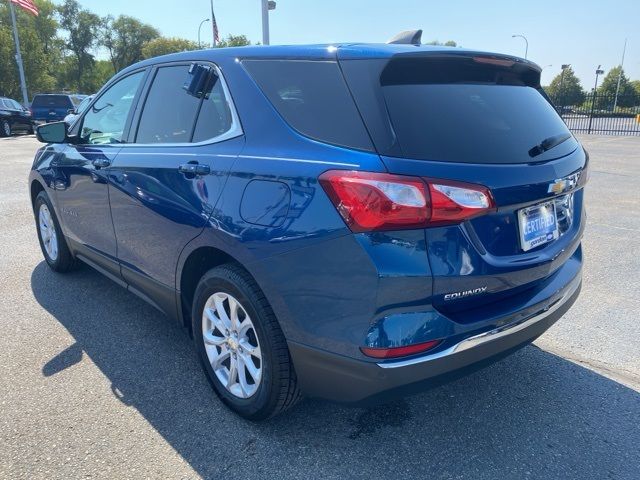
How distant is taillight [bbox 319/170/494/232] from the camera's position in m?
1.88

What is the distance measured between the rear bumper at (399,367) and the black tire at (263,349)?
9 centimetres

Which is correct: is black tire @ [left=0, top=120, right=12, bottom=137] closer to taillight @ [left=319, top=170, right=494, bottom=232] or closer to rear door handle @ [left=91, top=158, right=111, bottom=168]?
rear door handle @ [left=91, top=158, right=111, bottom=168]

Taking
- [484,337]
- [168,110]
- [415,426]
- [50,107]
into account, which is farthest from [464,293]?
[50,107]

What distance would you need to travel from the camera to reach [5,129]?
22750mm

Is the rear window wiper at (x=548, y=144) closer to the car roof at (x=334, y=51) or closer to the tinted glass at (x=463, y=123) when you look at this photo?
the tinted glass at (x=463, y=123)

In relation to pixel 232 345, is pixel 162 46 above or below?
above

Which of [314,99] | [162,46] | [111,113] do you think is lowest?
[111,113]

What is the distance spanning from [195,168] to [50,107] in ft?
85.3

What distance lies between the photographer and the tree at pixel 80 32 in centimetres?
6556

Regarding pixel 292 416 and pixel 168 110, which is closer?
pixel 292 416

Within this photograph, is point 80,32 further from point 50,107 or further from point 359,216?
point 359,216

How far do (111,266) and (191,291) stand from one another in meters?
1.04

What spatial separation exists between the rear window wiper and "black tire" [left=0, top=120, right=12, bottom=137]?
2519 cm

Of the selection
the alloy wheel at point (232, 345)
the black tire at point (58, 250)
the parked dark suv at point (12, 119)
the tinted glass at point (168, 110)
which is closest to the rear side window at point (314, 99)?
the tinted glass at point (168, 110)
